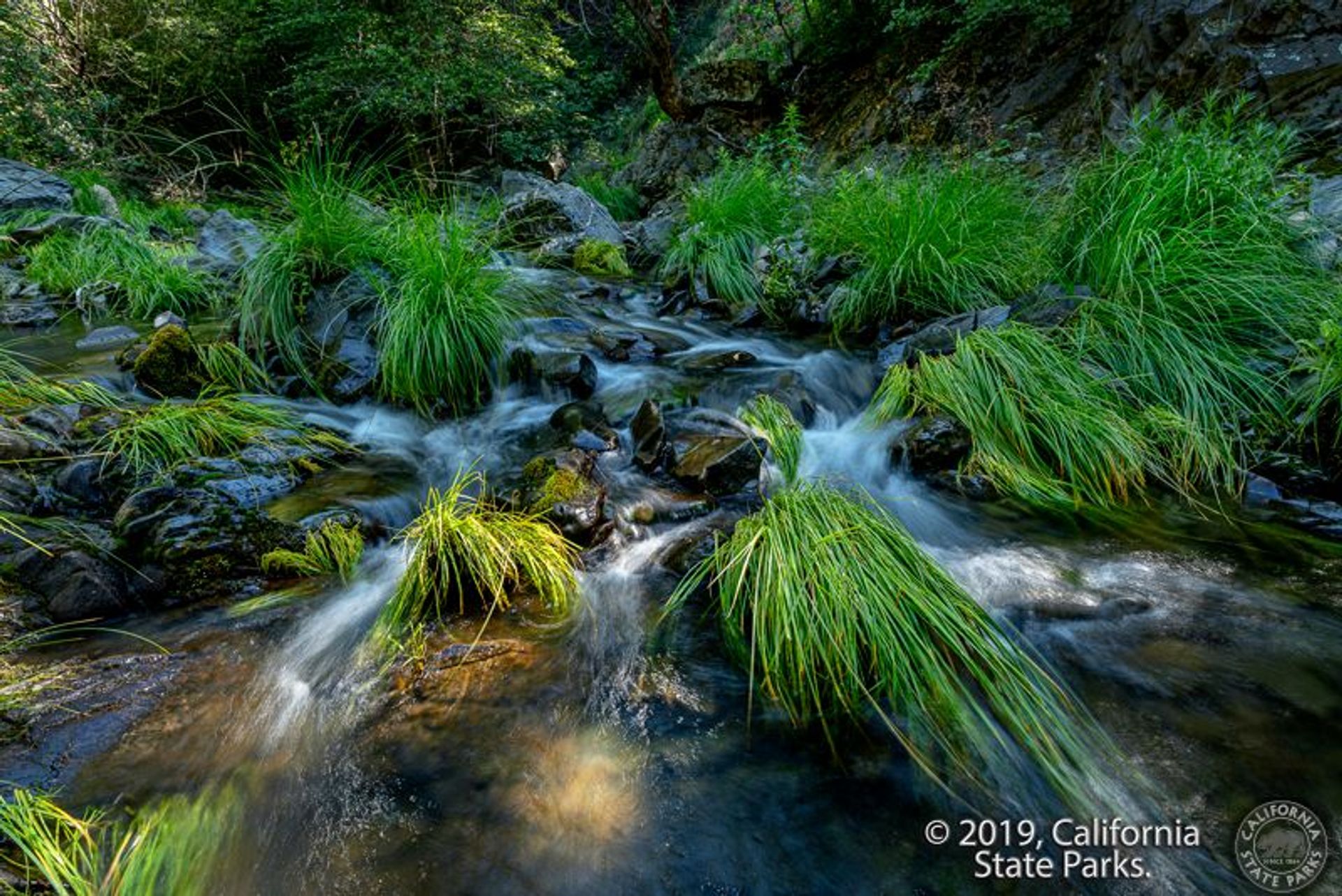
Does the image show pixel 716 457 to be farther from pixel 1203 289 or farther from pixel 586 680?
pixel 1203 289

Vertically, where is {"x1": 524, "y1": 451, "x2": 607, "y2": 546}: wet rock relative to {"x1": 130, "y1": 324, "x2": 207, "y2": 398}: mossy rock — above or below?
below

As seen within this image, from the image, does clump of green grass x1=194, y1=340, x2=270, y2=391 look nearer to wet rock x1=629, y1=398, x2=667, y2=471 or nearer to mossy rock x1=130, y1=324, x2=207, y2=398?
mossy rock x1=130, y1=324, x2=207, y2=398

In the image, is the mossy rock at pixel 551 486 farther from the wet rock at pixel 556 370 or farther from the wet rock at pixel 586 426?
the wet rock at pixel 556 370

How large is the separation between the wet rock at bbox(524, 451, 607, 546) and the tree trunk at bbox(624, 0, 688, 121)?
11769mm

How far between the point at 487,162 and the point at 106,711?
1761 cm

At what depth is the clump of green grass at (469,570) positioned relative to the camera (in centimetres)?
245

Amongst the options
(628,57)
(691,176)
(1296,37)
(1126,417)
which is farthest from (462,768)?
(628,57)

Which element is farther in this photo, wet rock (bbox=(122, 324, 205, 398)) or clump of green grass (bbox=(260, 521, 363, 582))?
wet rock (bbox=(122, 324, 205, 398))

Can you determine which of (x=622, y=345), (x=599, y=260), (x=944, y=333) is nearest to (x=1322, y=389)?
(x=944, y=333)

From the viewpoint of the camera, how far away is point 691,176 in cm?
1237

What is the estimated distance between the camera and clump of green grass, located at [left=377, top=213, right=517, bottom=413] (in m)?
4.15

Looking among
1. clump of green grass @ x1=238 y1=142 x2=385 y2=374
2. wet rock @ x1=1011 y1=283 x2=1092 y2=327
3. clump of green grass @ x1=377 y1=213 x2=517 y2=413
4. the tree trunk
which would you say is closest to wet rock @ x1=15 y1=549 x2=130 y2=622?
clump of green grass @ x1=377 y1=213 x2=517 y2=413

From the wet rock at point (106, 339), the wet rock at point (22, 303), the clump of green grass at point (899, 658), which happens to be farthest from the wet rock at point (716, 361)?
the wet rock at point (22, 303)

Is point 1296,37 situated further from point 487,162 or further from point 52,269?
point 487,162
